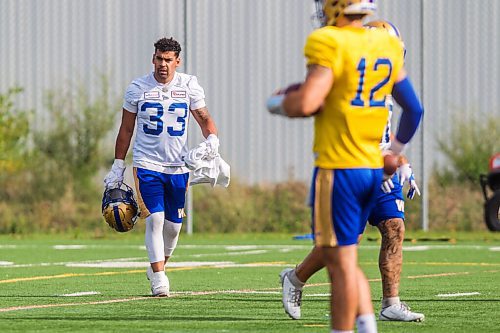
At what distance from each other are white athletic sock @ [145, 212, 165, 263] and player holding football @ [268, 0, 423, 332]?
15.3 feet

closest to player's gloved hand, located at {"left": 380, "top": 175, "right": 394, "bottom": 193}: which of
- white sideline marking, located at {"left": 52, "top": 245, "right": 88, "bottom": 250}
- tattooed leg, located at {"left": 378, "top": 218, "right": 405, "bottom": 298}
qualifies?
tattooed leg, located at {"left": 378, "top": 218, "right": 405, "bottom": 298}

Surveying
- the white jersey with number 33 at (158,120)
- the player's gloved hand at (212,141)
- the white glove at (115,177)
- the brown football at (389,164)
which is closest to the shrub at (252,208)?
the player's gloved hand at (212,141)

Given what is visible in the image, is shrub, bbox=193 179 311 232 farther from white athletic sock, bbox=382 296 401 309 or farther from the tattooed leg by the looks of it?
white athletic sock, bbox=382 296 401 309

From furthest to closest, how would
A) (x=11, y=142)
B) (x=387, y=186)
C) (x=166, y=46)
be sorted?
1. (x=11, y=142)
2. (x=166, y=46)
3. (x=387, y=186)

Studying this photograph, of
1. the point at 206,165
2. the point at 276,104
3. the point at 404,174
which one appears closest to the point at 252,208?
the point at 206,165

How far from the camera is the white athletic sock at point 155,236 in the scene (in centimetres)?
1104

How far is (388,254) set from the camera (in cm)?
923

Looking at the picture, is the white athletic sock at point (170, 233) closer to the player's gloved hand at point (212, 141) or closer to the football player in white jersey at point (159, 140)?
the football player in white jersey at point (159, 140)

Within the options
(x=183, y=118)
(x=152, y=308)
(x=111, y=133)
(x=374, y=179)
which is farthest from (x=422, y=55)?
(x=374, y=179)

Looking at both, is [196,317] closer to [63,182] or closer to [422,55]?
[422,55]

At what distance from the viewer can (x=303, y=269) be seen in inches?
338

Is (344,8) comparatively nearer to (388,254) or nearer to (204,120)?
(388,254)

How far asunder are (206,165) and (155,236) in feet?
2.84

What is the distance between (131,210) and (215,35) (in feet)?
54.0
